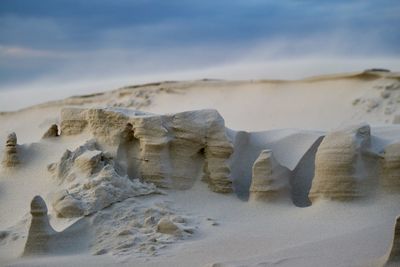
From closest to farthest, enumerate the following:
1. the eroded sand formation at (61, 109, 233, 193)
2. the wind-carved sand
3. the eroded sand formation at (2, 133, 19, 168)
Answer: the wind-carved sand < the eroded sand formation at (61, 109, 233, 193) < the eroded sand formation at (2, 133, 19, 168)

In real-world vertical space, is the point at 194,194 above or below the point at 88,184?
below

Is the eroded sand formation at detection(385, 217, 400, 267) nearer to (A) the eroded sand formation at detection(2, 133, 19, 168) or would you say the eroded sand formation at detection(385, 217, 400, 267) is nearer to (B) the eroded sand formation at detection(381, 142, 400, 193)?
(B) the eroded sand formation at detection(381, 142, 400, 193)

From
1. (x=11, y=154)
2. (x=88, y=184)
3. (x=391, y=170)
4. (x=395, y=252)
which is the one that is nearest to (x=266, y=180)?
(x=391, y=170)

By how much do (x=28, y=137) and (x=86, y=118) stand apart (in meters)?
6.43

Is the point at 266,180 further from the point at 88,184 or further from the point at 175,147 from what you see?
the point at 88,184

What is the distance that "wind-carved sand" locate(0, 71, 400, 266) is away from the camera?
5180 millimetres

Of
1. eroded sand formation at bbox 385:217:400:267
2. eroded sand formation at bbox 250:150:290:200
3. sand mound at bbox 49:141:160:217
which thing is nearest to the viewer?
eroded sand formation at bbox 385:217:400:267

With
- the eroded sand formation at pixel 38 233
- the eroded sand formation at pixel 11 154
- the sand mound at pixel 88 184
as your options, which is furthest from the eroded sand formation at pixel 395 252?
the eroded sand formation at pixel 11 154

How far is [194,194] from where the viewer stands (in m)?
6.21

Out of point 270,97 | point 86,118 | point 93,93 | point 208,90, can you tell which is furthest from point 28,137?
point 86,118

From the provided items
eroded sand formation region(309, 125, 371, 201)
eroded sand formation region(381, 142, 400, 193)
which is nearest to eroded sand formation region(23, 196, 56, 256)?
eroded sand formation region(309, 125, 371, 201)

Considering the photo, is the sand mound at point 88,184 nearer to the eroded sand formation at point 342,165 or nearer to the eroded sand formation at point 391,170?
the eroded sand formation at point 342,165

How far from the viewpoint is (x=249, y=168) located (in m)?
6.57

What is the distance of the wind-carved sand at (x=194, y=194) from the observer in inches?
204
